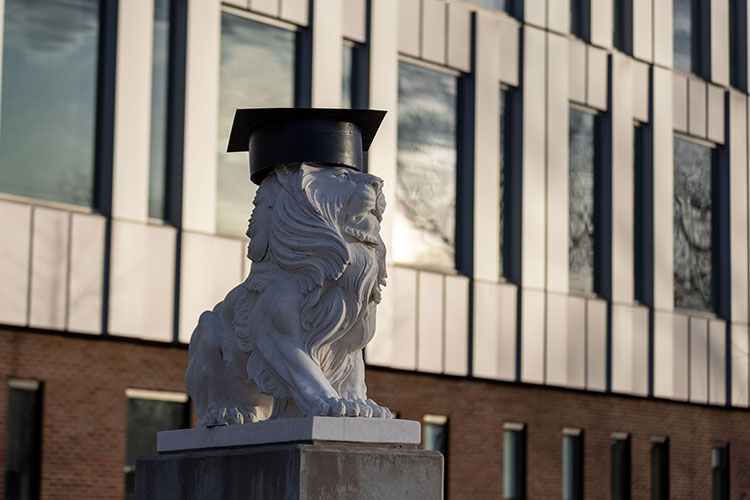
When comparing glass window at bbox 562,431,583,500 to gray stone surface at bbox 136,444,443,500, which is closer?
gray stone surface at bbox 136,444,443,500

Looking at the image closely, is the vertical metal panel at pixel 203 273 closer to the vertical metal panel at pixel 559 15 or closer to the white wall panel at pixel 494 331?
the white wall panel at pixel 494 331

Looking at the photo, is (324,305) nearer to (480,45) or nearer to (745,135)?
(480,45)

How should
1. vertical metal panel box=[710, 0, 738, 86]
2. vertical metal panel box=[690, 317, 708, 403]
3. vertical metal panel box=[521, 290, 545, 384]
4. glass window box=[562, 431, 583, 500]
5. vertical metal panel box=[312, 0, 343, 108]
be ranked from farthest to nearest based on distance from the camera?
1. vertical metal panel box=[710, 0, 738, 86]
2. vertical metal panel box=[690, 317, 708, 403]
3. glass window box=[562, 431, 583, 500]
4. vertical metal panel box=[521, 290, 545, 384]
5. vertical metal panel box=[312, 0, 343, 108]

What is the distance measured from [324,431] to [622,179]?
19.7 meters

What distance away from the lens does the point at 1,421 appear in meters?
18.4

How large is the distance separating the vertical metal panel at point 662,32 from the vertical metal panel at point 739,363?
5.22m

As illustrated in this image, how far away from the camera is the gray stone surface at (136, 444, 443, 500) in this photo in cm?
725

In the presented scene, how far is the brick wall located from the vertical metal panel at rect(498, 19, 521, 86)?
5.04m

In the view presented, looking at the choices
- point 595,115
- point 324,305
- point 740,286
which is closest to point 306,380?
point 324,305

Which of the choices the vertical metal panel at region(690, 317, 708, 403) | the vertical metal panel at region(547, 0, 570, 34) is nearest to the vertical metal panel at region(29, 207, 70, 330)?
the vertical metal panel at region(547, 0, 570, 34)

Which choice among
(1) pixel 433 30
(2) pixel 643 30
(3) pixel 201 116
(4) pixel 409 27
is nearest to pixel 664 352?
(2) pixel 643 30

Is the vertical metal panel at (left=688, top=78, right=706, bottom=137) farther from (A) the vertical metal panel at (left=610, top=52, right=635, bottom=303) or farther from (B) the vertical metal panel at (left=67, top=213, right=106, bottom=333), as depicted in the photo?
(B) the vertical metal panel at (left=67, top=213, right=106, bottom=333)

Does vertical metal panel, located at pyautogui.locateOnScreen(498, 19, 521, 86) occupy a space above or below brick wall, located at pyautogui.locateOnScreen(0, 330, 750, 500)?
above

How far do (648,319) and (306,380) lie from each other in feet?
64.2
